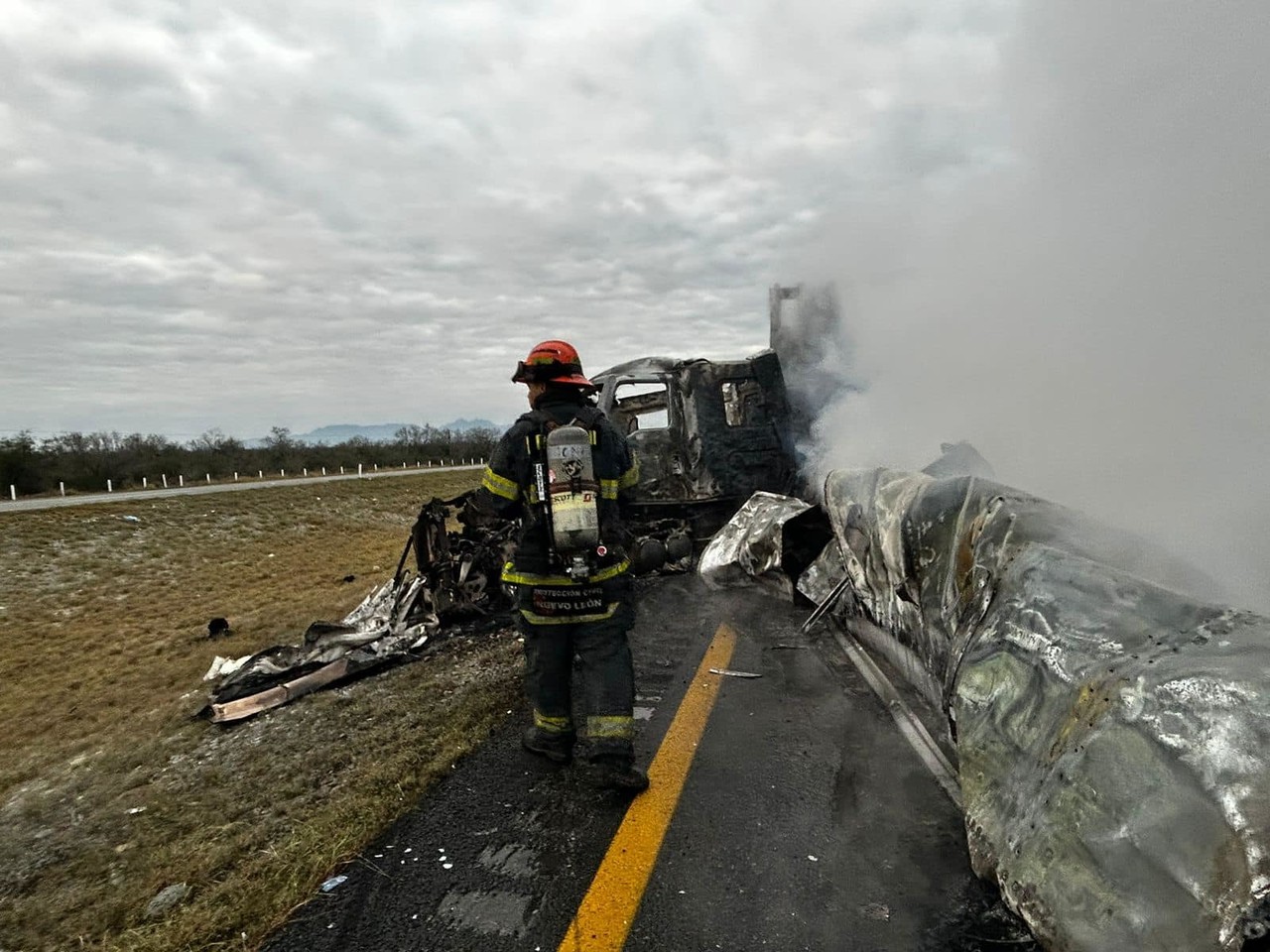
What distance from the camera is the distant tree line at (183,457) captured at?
25.0 meters

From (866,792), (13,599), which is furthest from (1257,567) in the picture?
(13,599)

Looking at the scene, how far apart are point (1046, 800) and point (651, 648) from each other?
10.1ft

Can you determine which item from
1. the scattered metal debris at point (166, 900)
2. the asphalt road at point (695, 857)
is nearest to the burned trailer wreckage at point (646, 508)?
the asphalt road at point (695, 857)

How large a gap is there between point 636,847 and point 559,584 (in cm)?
115

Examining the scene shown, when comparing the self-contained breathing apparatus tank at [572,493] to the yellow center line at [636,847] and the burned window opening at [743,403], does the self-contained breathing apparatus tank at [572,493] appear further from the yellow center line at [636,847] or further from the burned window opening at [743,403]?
the burned window opening at [743,403]

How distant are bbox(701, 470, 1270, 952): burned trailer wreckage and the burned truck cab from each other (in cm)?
425

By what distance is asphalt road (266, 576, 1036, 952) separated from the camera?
2.02m

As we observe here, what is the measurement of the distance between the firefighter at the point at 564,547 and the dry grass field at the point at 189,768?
1.69ft

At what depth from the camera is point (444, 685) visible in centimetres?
412

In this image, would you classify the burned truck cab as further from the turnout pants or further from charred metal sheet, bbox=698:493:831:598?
the turnout pants

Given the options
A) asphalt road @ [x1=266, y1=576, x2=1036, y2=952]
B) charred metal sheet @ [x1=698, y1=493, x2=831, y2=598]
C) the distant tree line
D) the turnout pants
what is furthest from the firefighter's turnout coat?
the distant tree line

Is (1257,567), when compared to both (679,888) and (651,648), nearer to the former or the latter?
(679,888)

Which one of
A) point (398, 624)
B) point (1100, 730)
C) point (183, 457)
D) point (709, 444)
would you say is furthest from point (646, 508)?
point (183, 457)

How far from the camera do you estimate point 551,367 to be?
128 inches
